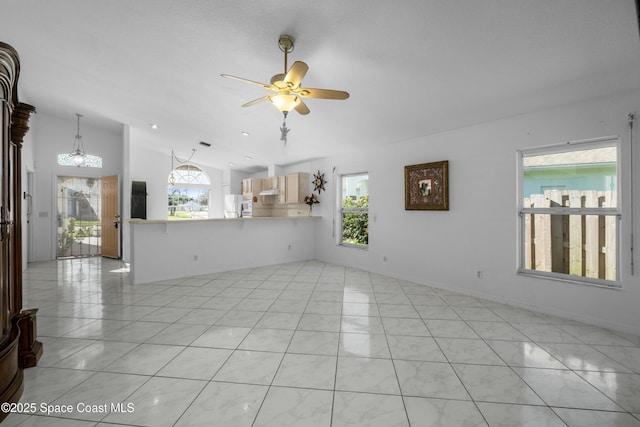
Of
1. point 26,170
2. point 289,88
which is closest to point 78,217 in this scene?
point 26,170

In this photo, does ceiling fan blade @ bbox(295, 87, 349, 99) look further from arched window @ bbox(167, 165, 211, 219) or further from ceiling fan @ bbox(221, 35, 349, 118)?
arched window @ bbox(167, 165, 211, 219)

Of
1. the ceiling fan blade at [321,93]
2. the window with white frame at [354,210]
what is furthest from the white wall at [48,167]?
the ceiling fan blade at [321,93]

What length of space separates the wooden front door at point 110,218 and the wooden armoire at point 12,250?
504cm

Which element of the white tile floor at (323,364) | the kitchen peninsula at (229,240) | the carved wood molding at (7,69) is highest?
the carved wood molding at (7,69)

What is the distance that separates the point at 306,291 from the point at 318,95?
8.84 ft

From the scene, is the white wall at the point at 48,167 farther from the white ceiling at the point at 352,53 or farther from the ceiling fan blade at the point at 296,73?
the ceiling fan blade at the point at 296,73

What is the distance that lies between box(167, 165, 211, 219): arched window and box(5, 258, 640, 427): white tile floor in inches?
210

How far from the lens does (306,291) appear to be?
3982 millimetres

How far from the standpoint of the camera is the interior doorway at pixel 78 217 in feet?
21.6

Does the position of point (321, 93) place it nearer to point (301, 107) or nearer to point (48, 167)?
point (301, 107)

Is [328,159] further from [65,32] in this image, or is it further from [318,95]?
[65,32]

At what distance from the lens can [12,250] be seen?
201 cm

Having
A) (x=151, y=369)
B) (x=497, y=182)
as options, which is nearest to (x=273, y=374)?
(x=151, y=369)

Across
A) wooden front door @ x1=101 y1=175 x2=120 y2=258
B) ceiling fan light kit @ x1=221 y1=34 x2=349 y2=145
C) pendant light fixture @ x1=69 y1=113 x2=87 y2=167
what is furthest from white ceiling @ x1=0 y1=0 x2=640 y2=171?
wooden front door @ x1=101 y1=175 x2=120 y2=258
